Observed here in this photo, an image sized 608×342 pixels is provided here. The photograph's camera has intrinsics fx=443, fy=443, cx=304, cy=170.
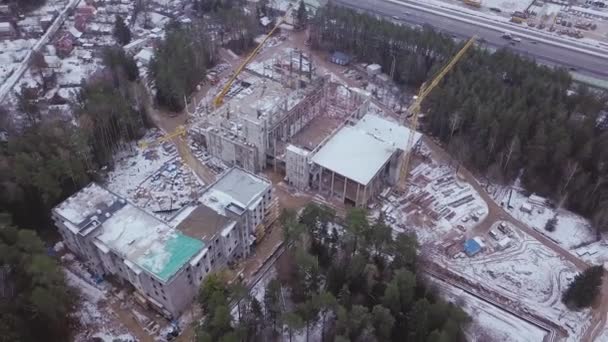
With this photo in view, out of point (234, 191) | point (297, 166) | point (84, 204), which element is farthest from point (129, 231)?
point (297, 166)

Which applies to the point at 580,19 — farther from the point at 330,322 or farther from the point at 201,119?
the point at 330,322

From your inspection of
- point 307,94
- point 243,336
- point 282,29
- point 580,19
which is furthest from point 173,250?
point 580,19

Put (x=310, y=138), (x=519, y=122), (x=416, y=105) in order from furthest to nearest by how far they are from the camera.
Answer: (x=310, y=138), (x=416, y=105), (x=519, y=122)

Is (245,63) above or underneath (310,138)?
above

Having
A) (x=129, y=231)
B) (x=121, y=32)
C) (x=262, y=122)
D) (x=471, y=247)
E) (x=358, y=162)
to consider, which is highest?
(x=121, y=32)

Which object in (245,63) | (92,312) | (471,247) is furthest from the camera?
(245,63)

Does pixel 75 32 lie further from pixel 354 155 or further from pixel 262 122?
pixel 354 155

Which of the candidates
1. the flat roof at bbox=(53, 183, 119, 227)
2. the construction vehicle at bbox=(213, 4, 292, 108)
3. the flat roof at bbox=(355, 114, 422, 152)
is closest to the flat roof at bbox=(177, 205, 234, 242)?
the flat roof at bbox=(53, 183, 119, 227)
